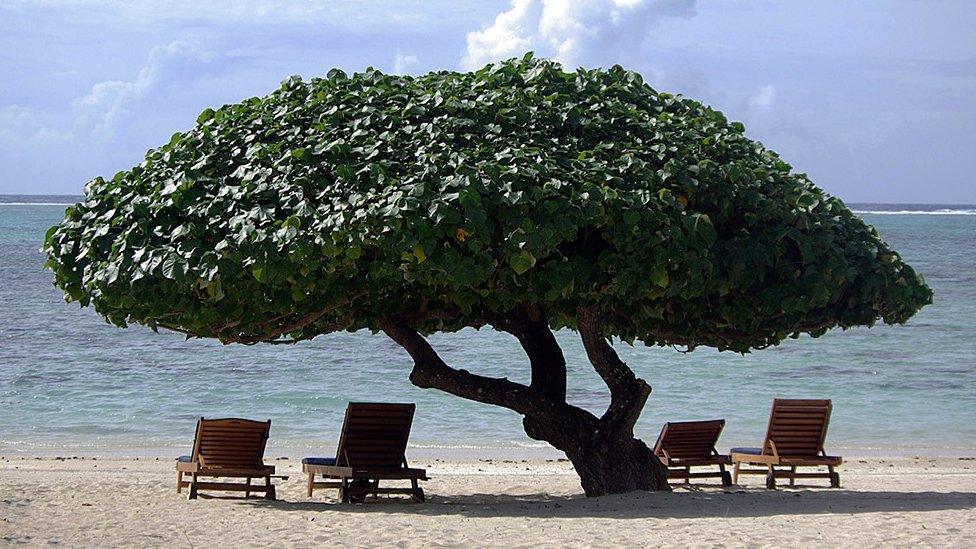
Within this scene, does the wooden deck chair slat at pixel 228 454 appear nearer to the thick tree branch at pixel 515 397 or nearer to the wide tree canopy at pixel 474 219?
the wide tree canopy at pixel 474 219

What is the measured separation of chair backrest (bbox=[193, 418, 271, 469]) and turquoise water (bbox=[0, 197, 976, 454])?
8.19 meters

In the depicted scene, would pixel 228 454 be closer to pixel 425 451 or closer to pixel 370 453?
pixel 370 453

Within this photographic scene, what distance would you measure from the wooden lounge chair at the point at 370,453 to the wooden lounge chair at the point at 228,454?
1.81 ft

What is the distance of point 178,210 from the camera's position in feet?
32.6

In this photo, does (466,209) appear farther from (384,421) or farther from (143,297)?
(384,421)

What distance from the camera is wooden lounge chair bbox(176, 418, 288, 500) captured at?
39.7 feet

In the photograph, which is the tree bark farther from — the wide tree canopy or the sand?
the wide tree canopy

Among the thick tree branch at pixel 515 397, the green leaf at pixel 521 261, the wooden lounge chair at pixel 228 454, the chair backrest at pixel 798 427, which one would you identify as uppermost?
the green leaf at pixel 521 261

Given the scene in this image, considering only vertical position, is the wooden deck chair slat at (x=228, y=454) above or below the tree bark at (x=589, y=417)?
below

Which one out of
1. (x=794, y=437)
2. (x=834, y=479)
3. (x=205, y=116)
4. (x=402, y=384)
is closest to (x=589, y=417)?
(x=794, y=437)

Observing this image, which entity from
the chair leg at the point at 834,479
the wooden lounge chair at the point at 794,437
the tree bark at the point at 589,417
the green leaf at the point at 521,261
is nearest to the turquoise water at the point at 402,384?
the wooden lounge chair at the point at 794,437

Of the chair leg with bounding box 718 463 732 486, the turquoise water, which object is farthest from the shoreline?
the chair leg with bounding box 718 463 732 486

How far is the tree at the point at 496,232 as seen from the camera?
9.12m

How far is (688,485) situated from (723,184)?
450cm
